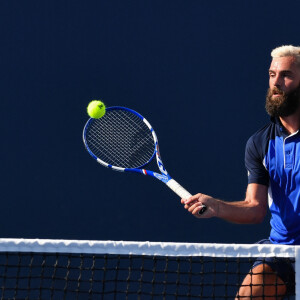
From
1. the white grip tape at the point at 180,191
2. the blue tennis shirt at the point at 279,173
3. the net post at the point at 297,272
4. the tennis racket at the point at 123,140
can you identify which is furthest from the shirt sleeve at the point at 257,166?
the tennis racket at the point at 123,140

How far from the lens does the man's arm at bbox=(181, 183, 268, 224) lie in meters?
3.38

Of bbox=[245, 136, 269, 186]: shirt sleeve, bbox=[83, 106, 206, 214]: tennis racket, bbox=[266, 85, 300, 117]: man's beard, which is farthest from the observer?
bbox=[83, 106, 206, 214]: tennis racket

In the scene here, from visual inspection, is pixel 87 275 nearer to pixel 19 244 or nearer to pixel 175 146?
pixel 175 146

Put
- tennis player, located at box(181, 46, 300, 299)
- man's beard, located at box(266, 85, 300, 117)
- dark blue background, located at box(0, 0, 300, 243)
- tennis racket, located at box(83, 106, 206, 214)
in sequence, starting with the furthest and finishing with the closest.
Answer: dark blue background, located at box(0, 0, 300, 243) < tennis racket, located at box(83, 106, 206, 214) < man's beard, located at box(266, 85, 300, 117) < tennis player, located at box(181, 46, 300, 299)

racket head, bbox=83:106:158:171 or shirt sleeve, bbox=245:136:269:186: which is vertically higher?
racket head, bbox=83:106:158:171

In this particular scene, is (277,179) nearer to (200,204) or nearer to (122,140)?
(200,204)

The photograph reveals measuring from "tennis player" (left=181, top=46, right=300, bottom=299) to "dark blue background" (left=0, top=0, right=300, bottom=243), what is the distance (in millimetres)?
1784

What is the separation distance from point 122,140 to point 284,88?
1.48m

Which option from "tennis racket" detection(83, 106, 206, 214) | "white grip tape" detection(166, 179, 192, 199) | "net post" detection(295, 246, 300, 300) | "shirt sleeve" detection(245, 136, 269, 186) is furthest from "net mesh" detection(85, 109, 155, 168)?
"net post" detection(295, 246, 300, 300)

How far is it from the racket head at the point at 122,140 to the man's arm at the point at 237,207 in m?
1.13

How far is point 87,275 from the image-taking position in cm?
550

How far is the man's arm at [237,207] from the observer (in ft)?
11.1

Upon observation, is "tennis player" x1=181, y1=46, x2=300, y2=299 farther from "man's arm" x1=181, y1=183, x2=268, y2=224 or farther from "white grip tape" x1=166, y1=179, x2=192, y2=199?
"white grip tape" x1=166, y1=179, x2=192, y2=199

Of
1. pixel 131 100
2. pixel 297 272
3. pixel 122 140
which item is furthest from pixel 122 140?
pixel 297 272
